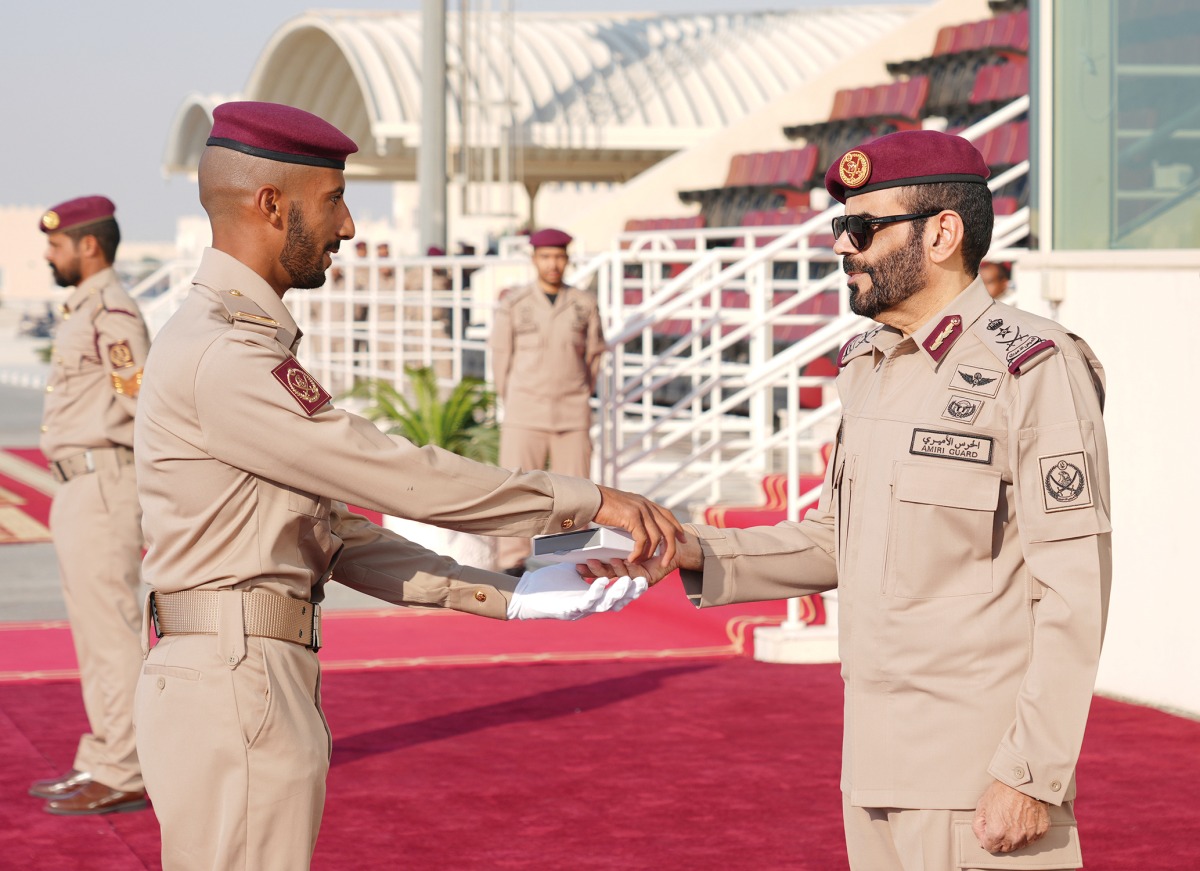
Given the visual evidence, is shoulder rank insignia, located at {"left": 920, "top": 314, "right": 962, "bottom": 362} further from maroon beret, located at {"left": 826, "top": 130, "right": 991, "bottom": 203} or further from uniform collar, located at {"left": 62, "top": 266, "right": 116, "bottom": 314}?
uniform collar, located at {"left": 62, "top": 266, "right": 116, "bottom": 314}

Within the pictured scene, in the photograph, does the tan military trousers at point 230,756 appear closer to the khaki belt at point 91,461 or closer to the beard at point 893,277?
the beard at point 893,277

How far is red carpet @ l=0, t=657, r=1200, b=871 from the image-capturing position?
16.6ft

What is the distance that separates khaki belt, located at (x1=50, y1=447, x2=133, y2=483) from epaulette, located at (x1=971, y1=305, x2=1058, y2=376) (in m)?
3.71

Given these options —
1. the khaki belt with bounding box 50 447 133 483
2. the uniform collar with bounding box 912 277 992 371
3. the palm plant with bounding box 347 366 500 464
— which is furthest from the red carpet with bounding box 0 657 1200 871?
the palm plant with bounding box 347 366 500 464

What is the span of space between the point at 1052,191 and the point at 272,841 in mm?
5395

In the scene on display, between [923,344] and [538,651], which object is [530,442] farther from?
[923,344]

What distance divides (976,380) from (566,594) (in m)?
0.87

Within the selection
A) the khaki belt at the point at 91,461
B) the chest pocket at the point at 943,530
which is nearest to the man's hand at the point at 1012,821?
the chest pocket at the point at 943,530

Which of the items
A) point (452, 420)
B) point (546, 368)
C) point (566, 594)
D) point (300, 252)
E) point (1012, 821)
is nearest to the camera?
point (1012, 821)

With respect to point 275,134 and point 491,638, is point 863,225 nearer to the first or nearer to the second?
point 275,134

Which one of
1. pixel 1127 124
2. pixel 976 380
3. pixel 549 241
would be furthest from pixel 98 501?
pixel 549 241

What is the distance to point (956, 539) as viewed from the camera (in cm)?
268

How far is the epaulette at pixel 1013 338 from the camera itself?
8.64ft

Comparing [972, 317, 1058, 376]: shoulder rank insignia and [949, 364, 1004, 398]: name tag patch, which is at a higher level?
[972, 317, 1058, 376]: shoulder rank insignia
